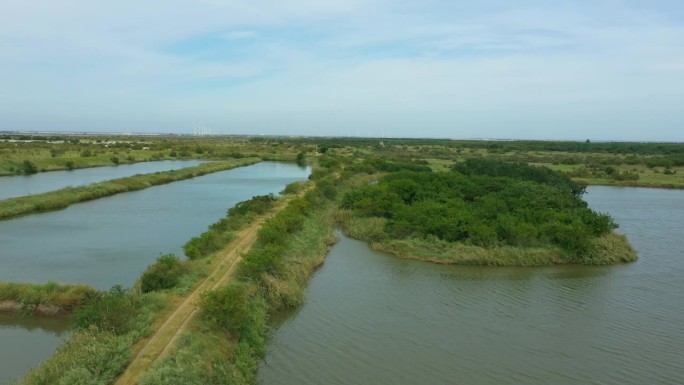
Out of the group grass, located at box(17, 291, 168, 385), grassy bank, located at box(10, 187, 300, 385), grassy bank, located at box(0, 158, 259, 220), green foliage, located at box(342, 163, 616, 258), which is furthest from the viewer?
grassy bank, located at box(0, 158, 259, 220)

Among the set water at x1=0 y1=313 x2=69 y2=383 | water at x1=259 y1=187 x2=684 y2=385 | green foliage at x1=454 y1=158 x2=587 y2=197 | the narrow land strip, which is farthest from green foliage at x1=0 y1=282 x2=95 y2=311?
green foliage at x1=454 y1=158 x2=587 y2=197

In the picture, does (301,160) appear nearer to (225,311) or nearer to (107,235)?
(107,235)

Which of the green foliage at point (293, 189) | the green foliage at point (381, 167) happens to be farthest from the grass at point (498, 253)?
the green foliage at point (381, 167)

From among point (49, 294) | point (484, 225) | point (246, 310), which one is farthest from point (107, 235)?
point (484, 225)

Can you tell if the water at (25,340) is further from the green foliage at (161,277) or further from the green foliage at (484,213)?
the green foliage at (484,213)

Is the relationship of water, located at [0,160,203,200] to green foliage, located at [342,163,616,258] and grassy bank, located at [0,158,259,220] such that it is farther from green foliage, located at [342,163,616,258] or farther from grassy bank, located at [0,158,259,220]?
green foliage, located at [342,163,616,258]

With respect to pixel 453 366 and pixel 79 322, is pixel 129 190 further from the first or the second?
pixel 453 366
